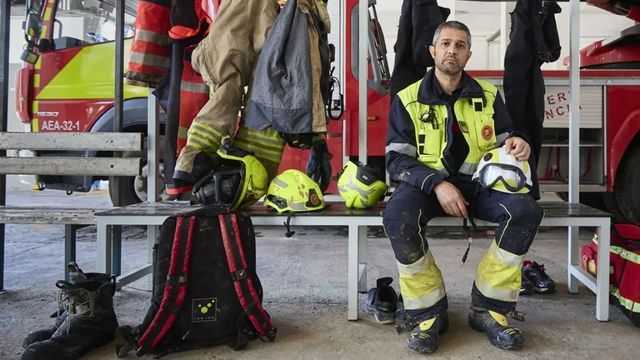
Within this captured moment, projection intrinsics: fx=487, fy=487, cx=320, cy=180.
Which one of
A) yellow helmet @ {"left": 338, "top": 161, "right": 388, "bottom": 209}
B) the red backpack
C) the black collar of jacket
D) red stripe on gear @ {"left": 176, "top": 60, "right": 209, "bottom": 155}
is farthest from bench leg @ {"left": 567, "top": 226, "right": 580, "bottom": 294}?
red stripe on gear @ {"left": 176, "top": 60, "right": 209, "bottom": 155}

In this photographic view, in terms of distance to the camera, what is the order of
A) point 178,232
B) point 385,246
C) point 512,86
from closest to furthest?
point 178,232 → point 512,86 → point 385,246

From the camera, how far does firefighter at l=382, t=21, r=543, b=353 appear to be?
6.43 feet

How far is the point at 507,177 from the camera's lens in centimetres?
200

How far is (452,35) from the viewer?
7.28 ft

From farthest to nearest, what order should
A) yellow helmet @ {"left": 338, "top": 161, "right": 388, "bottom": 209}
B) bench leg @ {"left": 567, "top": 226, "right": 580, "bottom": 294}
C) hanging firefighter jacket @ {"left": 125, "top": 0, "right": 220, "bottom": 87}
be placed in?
bench leg @ {"left": 567, "top": 226, "right": 580, "bottom": 294}
hanging firefighter jacket @ {"left": 125, "top": 0, "right": 220, "bottom": 87}
yellow helmet @ {"left": 338, "top": 161, "right": 388, "bottom": 209}

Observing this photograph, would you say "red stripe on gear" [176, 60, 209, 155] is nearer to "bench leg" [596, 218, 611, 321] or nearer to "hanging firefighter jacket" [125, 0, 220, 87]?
"hanging firefighter jacket" [125, 0, 220, 87]

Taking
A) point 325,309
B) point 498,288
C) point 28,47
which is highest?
point 28,47

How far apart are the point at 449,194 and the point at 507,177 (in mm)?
252

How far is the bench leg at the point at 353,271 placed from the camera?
2.18 m

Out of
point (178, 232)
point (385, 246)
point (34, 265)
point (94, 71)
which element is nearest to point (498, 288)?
point (178, 232)

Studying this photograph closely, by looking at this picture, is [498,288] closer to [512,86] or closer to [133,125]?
[512,86]

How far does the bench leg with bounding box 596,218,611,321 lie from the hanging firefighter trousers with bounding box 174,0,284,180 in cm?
156

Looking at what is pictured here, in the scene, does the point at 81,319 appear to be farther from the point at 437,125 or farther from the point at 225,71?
the point at 437,125

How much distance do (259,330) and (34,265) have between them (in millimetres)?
2324
